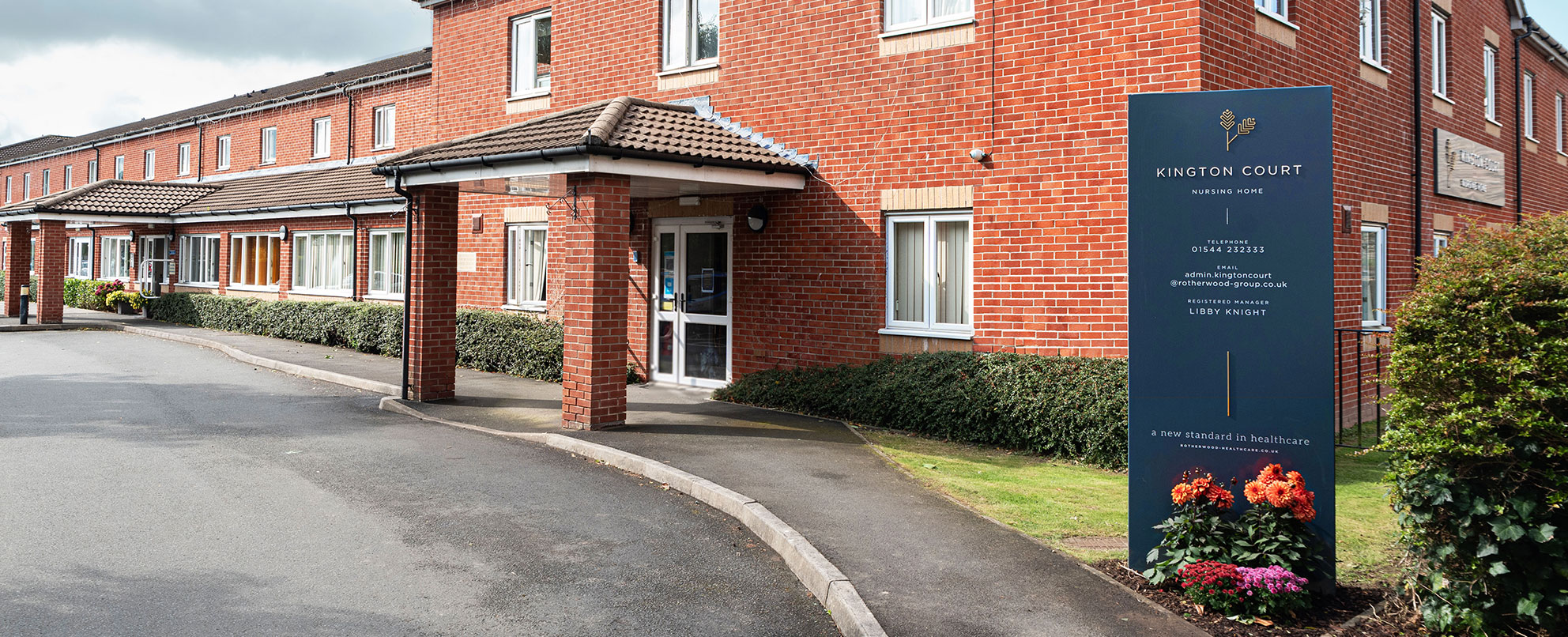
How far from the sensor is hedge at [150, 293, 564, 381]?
47.3ft

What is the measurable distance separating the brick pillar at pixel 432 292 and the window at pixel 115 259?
23092 mm

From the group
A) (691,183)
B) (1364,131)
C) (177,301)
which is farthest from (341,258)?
(1364,131)

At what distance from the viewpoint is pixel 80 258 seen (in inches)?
1406

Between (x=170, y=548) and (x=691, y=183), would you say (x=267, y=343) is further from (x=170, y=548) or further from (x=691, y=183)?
(x=170, y=548)

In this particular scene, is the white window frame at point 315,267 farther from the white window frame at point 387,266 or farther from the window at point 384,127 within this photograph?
the window at point 384,127

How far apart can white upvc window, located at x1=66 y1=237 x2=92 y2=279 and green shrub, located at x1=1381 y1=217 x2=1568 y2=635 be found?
39.3m

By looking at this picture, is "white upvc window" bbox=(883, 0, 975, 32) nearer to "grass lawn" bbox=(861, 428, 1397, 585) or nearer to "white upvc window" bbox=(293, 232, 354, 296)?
"grass lawn" bbox=(861, 428, 1397, 585)

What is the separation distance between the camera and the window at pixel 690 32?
13.1 metres

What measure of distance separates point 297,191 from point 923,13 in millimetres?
18357

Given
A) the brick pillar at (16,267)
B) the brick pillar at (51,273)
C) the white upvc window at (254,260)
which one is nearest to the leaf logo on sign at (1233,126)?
the white upvc window at (254,260)

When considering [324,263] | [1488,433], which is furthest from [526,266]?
[1488,433]

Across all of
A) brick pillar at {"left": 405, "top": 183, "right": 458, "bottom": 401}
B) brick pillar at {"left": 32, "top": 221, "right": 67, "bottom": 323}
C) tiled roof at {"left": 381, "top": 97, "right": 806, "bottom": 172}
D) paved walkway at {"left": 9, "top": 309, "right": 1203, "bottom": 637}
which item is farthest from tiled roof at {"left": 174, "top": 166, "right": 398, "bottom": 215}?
paved walkway at {"left": 9, "top": 309, "right": 1203, "bottom": 637}

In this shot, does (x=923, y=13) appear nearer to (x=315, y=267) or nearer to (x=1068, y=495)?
(x=1068, y=495)

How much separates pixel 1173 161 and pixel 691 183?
23.0 ft
